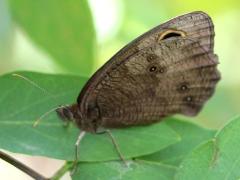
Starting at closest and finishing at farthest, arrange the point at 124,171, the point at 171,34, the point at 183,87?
the point at 124,171, the point at 171,34, the point at 183,87

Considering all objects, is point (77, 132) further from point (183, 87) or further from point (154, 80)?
point (183, 87)

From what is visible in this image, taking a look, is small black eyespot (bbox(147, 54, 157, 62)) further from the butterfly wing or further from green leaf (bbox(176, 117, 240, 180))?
green leaf (bbox(176, 117, 240, 180))

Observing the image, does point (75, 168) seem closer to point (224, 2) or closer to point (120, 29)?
point (120, 29)

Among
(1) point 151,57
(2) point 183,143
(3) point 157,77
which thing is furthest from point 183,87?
(2) point 183,143

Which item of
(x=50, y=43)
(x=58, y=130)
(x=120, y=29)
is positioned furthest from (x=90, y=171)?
(x=120, y=29)

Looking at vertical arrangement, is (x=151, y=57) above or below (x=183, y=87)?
above

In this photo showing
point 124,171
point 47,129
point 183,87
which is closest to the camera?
point 124,171

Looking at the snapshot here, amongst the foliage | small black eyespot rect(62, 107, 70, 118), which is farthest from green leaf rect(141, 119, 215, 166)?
small black eyespot rect(62, 107, 70, 118)
